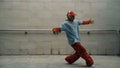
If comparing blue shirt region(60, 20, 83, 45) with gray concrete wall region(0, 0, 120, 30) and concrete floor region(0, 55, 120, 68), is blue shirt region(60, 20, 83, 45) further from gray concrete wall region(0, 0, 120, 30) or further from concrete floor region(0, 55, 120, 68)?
gray concrete wall region(0, 0, 120, 30)

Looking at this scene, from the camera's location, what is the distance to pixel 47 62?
923cm

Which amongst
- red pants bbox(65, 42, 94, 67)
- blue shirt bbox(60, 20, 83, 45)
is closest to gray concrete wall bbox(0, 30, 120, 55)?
red pants bbox(65, 42, 94, 67)

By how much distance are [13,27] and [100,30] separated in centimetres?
285

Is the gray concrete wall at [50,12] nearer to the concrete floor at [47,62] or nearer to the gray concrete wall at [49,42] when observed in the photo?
the gray concrete wall at [49,42]

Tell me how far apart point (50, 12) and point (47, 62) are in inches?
77.7

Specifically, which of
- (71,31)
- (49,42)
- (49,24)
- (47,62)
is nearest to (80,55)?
(71,31)

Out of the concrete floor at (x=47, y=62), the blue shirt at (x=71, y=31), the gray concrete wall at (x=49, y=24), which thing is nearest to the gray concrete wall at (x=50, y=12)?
the gray concrete wall at (x=49, y=24)

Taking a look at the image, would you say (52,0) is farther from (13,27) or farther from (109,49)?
(109,49)

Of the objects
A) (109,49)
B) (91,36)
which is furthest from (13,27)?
(109,49)

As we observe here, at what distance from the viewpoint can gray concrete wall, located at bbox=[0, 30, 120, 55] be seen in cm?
1052

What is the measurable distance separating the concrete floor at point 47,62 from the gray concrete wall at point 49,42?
1.16 ft

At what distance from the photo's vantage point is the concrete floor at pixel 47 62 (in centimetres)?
866

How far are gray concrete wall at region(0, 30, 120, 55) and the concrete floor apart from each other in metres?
0.35

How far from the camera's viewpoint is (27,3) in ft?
34.1
